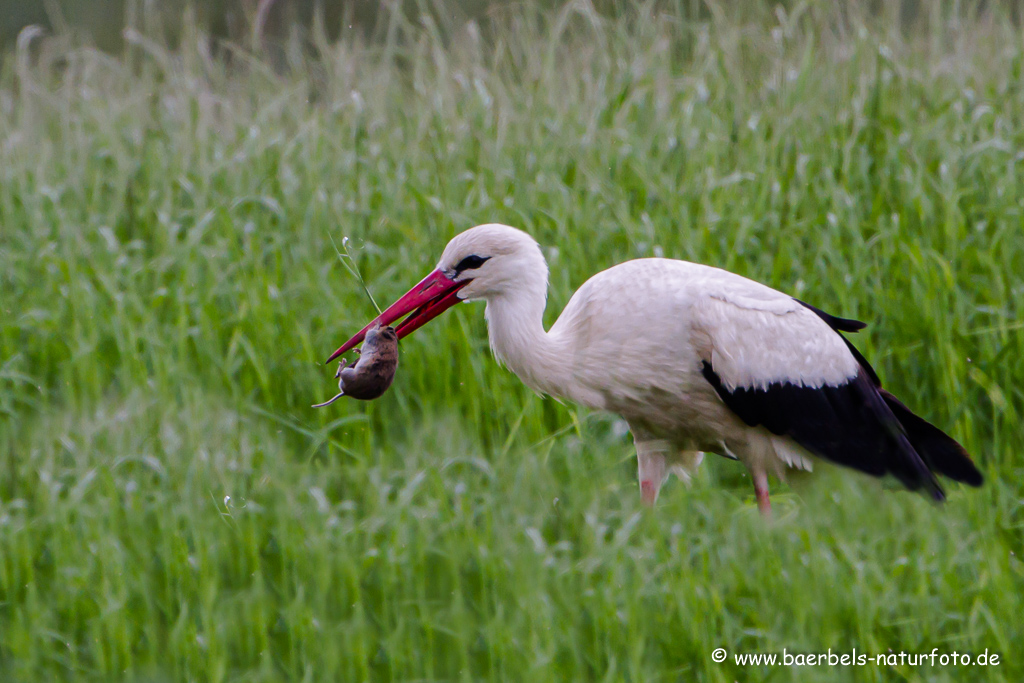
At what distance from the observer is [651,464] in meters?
3.98

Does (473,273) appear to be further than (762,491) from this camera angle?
No

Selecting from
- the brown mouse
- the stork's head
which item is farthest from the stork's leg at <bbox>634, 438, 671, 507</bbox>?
the brown mouse

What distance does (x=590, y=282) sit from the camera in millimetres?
3850

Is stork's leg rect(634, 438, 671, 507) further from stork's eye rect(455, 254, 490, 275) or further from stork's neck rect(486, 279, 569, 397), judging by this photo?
stork's eye rect(455, 254, 490, 275)

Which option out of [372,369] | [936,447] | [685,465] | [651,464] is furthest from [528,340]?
[936,447]

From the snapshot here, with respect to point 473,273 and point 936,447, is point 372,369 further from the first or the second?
point 936,447

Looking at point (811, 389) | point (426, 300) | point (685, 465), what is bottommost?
point (685, 465)

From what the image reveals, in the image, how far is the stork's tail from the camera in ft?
12.7

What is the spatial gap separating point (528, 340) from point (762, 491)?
0.97m

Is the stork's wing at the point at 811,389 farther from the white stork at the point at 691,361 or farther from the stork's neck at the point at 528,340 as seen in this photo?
the stork's neck at the point at 528,340

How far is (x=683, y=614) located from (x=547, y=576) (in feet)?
1.40

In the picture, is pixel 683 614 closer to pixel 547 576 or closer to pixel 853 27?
pixel 547 576

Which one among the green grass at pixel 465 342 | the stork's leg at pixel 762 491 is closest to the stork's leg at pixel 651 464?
the green grass at pixel 465 342

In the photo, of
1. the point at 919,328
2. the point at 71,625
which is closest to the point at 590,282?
the point at 919,328
